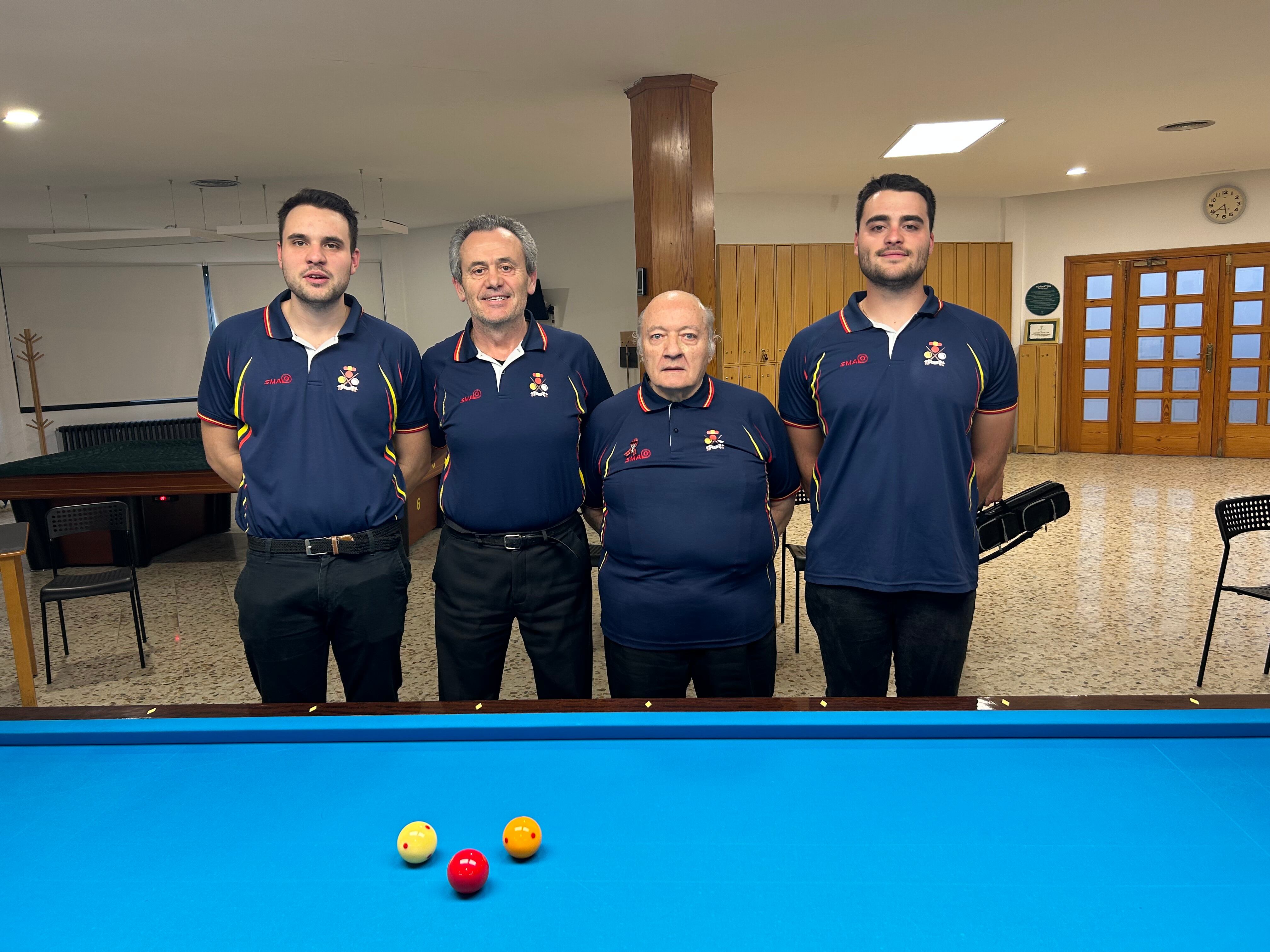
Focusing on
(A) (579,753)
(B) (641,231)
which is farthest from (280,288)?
(A) (579,753)

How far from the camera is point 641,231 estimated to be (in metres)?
5.46

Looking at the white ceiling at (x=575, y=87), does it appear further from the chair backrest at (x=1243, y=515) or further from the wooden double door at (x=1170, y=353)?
the chair backrest at (x=1243, y=515)

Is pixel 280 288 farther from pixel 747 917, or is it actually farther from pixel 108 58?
pixel 747 917

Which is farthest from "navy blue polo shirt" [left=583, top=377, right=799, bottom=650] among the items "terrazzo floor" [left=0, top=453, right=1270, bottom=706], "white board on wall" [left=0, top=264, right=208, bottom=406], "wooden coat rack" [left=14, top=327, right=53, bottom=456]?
"white board on wall" [left=0, top=264, right=208, bottom=406]

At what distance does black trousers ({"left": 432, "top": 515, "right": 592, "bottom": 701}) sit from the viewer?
228 centimetres

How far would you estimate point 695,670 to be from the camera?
2166mm

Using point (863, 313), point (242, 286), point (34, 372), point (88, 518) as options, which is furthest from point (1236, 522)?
point (34, 372)

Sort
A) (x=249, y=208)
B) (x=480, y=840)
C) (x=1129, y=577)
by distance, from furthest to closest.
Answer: (x=249, y=208) → (x=1129, y=577) → (x=480, y=840)

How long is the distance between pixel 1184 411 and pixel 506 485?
397 inches

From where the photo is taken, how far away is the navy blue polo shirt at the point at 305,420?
218 centimetres

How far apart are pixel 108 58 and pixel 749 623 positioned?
15.9ft

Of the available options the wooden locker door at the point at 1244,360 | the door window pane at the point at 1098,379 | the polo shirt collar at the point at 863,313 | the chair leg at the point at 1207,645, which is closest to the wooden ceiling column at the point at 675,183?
the chair leg at the point at 1207,645

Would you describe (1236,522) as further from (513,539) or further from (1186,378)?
(1186,378)

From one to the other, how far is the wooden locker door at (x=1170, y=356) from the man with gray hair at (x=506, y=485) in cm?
970
